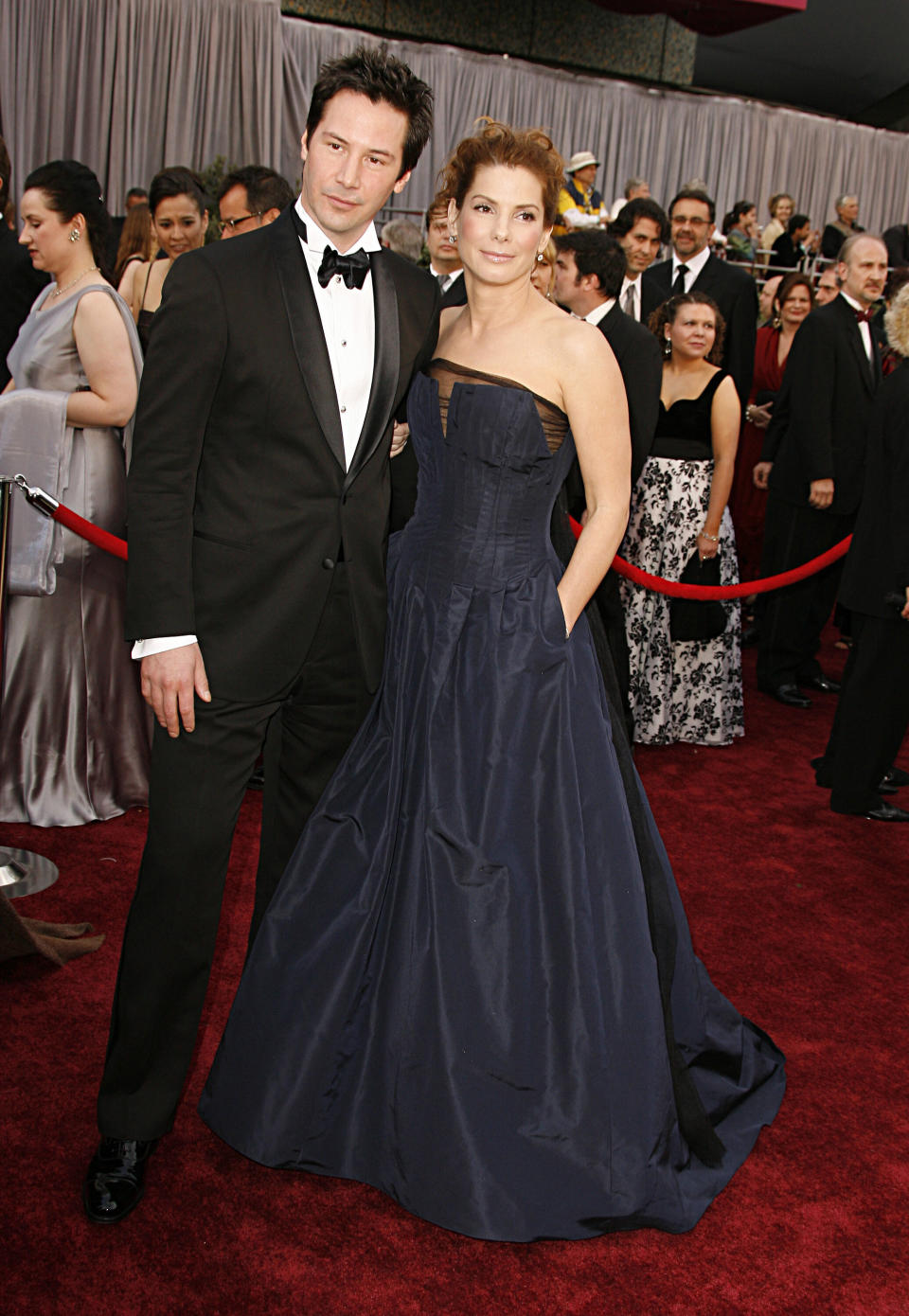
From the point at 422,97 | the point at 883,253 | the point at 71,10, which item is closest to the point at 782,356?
the point at 883,253

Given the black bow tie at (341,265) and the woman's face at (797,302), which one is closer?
the black bow tie at (341,265)

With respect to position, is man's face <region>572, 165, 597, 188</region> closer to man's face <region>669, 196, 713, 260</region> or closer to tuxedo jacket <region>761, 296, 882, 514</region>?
man's face <region>669, 196, 713, 260</region>

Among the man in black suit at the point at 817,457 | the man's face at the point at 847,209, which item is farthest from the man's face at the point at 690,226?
the man's face at the point at 847,209

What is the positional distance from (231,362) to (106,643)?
1.94 meters

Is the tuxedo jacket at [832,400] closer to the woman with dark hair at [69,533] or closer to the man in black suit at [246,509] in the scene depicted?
the woman with dark hair at [69,533]

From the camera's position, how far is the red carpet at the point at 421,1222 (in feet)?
6.15

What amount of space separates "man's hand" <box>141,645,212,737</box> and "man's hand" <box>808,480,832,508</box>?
3.93 meters

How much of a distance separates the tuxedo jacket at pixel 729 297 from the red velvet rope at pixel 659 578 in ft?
5.28

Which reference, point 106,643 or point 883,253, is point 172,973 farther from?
point 883,253

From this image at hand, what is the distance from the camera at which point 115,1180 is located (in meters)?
2.00

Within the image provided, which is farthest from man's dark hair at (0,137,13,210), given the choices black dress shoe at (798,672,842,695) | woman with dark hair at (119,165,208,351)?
black dress shoe at (798,672,842,695)

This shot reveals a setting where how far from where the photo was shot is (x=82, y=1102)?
227 centimetres

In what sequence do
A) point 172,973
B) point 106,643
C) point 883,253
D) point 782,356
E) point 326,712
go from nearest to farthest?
point 172,973
point 326,712
point 106,643
point 883,253
point 782,356

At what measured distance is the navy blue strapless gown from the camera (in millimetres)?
1989
